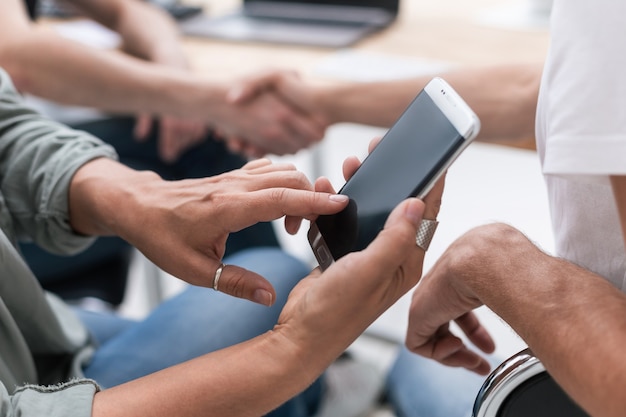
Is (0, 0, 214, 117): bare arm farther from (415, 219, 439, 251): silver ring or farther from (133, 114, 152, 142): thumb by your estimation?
(415, 219, 439, 251): silver ring

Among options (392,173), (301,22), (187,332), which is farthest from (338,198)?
(301,22)

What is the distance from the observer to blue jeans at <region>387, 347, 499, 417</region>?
89 centimetres

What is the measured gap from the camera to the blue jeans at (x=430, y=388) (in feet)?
2.92

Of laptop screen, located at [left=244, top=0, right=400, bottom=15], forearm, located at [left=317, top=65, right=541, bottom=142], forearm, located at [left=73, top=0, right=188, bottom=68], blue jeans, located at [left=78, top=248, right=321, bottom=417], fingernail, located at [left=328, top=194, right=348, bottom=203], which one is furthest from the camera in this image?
laptop screen, located at [left=244, top=0, right=400, bottom=15]

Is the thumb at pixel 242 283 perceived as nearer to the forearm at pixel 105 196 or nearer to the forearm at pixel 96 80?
the forearm at pixel 105 196

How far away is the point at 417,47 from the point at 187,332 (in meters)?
0.74

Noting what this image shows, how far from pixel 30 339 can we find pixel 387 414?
813mm

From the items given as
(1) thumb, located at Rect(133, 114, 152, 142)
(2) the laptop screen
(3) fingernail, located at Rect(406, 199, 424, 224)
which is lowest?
(1) thumb, located at Rect(133, 114, 152, 142)

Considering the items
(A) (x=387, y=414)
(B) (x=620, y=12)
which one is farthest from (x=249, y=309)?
(A) (x=387, y=414)

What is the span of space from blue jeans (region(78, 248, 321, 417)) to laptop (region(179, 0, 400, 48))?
61cm

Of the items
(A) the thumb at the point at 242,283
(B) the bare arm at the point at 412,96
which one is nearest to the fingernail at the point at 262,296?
(A) the thumb at the point at 242,283

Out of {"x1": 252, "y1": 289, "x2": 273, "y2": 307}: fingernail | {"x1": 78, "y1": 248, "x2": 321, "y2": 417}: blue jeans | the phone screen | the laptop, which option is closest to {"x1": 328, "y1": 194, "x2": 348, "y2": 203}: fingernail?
the phone screen

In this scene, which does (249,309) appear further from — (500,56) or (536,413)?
(500,56)

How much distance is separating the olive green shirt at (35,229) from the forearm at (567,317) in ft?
1.40
